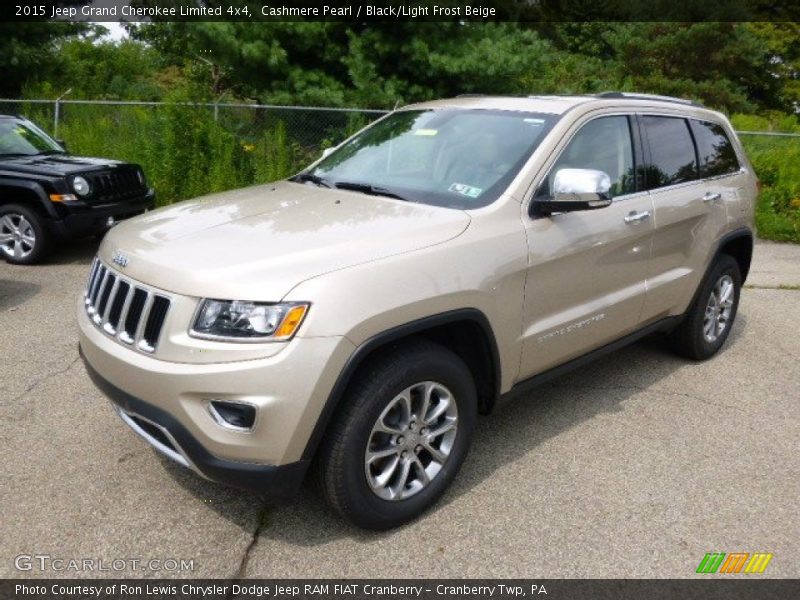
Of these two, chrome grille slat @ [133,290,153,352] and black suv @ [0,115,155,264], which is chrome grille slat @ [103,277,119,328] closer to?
chrome grille slat @ [133,290,153,352]

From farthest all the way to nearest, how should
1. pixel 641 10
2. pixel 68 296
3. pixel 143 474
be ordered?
pixel 641 10 < pixel 68 296 < pixel 143 474

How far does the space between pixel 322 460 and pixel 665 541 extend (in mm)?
1516

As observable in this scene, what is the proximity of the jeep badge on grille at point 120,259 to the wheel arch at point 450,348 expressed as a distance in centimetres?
106

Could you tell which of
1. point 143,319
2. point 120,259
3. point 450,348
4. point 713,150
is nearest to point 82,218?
point 120,259

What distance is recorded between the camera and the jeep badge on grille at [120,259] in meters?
2.92

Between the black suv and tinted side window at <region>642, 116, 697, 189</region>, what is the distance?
5.71 meters

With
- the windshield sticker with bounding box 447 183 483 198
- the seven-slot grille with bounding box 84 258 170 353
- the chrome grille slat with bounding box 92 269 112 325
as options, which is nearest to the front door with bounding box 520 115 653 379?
the windshield sticker with bounding box 447 183 483 198

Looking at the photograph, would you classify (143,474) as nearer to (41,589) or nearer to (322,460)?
(41,589)

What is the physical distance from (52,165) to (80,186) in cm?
58

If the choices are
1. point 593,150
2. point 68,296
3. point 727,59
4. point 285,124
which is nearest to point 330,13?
point 285,124

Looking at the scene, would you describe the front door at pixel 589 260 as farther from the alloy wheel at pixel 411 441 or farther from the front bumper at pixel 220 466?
the front bumper at pixel 220 466

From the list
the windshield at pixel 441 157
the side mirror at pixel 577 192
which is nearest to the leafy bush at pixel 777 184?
the windshield at pixel 441 157

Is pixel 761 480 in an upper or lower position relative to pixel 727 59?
lower

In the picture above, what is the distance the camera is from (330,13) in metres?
11.9
